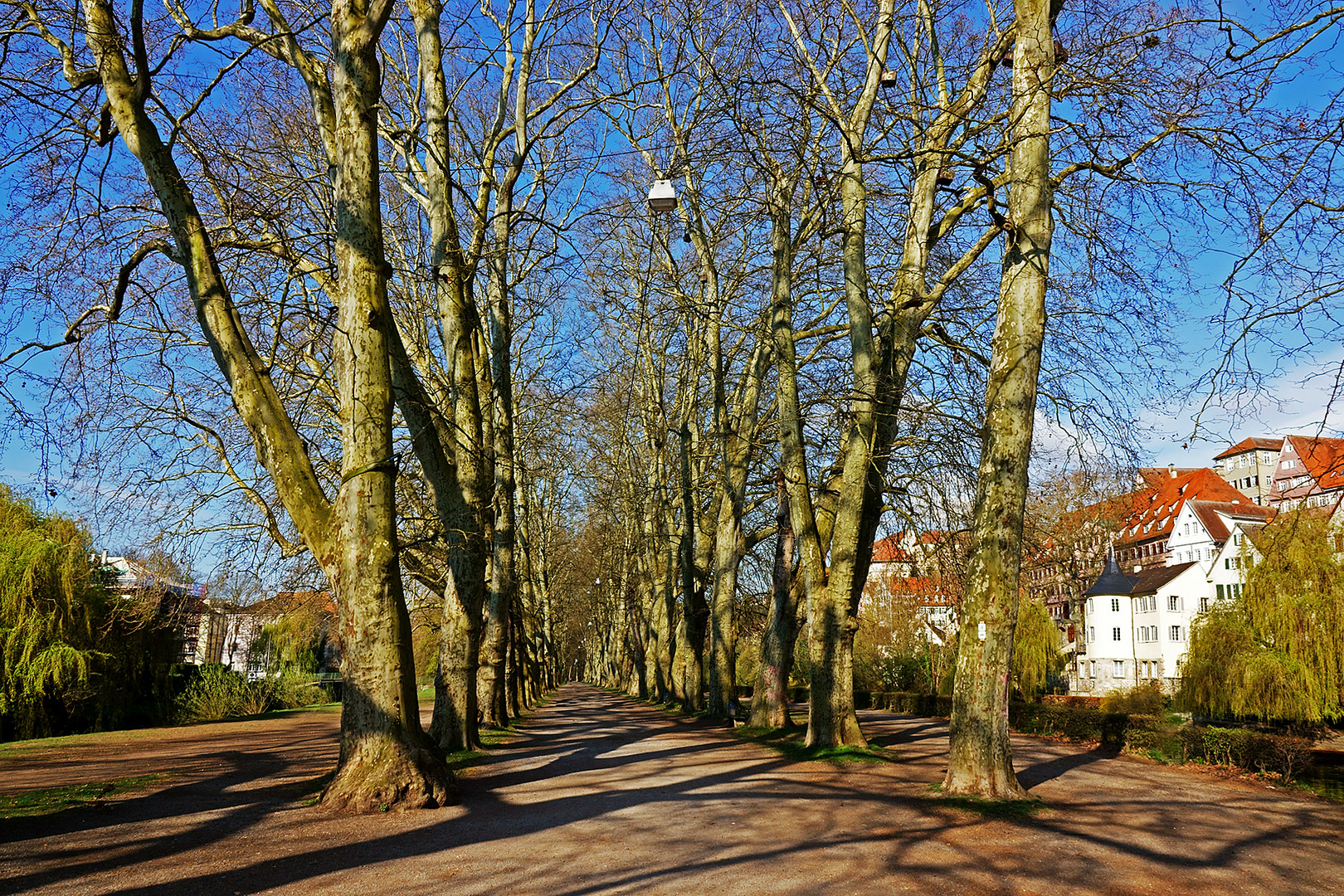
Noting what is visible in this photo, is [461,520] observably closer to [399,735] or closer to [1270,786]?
[399,735]

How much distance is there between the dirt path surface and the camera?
19.1 feet

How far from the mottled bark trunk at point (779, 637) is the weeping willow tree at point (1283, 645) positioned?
1225 cm

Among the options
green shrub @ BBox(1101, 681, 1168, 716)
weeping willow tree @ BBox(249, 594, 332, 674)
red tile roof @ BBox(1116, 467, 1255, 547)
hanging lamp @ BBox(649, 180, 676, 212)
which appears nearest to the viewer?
hanging lamp @ BBox(649, 180, 676, 212)

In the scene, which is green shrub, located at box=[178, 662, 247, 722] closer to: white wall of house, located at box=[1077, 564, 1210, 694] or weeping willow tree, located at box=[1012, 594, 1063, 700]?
weeping willow tree, located at box=[1012, 594, 1063, 700]

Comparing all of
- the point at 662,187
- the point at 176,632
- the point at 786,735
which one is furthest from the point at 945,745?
the point at 176,632

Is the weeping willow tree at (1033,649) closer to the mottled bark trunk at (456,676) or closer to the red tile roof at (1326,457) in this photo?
the mottled bark trunk at (456,676)

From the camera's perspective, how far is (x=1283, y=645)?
21375 millimetres

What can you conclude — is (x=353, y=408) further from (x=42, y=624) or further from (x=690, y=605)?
(x=42, y=624)

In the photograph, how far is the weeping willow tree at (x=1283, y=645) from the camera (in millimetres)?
20719

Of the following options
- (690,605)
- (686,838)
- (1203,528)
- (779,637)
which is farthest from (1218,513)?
(686,838)

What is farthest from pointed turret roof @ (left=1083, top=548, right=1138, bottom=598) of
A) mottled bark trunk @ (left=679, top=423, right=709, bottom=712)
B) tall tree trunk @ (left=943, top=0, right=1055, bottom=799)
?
tall tree trunk @ (left=943, top=0, right=1055, bottom=799)

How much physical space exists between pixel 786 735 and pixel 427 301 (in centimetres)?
1172

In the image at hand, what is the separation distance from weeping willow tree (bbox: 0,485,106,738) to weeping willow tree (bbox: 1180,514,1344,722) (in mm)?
27301

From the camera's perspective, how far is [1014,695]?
31500 millimetres
